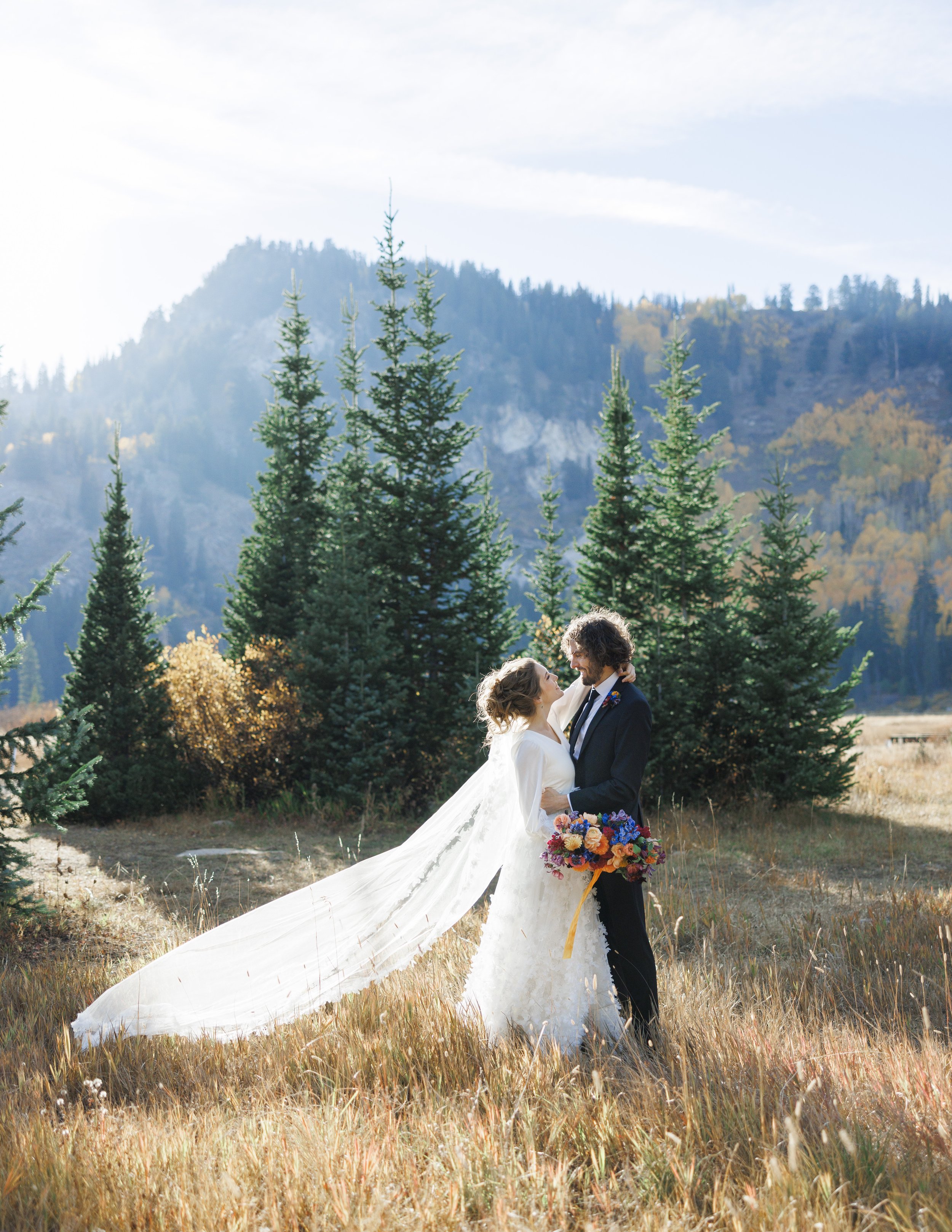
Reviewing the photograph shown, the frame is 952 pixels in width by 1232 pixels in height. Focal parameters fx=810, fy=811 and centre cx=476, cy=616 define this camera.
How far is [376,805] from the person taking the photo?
15008 mm

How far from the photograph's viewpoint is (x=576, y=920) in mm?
4109

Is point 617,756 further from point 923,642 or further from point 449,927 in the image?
point 923,642

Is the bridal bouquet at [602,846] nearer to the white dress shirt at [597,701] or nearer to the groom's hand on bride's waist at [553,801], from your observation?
the groom's hand on bride's waist at [553,801]

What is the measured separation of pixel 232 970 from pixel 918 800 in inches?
579

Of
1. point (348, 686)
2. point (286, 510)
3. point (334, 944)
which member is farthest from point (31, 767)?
point (286, 510)

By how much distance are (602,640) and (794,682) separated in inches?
465

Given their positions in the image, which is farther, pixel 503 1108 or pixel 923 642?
pixel 923 642

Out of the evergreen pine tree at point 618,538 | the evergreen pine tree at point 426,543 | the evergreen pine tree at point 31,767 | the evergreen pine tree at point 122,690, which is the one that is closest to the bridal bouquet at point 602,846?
the evergreen pine tree at point 31,767

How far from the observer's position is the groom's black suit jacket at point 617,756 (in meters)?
4.11

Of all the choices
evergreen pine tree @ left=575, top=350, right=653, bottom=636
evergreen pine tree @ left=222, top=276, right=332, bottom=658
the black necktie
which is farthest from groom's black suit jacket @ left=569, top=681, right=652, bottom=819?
evergreen pine tree @ left=222, top=276, right=332, bottom=658

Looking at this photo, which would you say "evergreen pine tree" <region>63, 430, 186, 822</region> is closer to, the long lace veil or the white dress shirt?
the long lace veil

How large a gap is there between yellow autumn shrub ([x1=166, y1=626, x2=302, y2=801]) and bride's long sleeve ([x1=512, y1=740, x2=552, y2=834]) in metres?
11.9

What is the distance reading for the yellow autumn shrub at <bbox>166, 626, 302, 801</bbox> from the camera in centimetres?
1560

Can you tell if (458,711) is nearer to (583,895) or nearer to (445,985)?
(445,985)
